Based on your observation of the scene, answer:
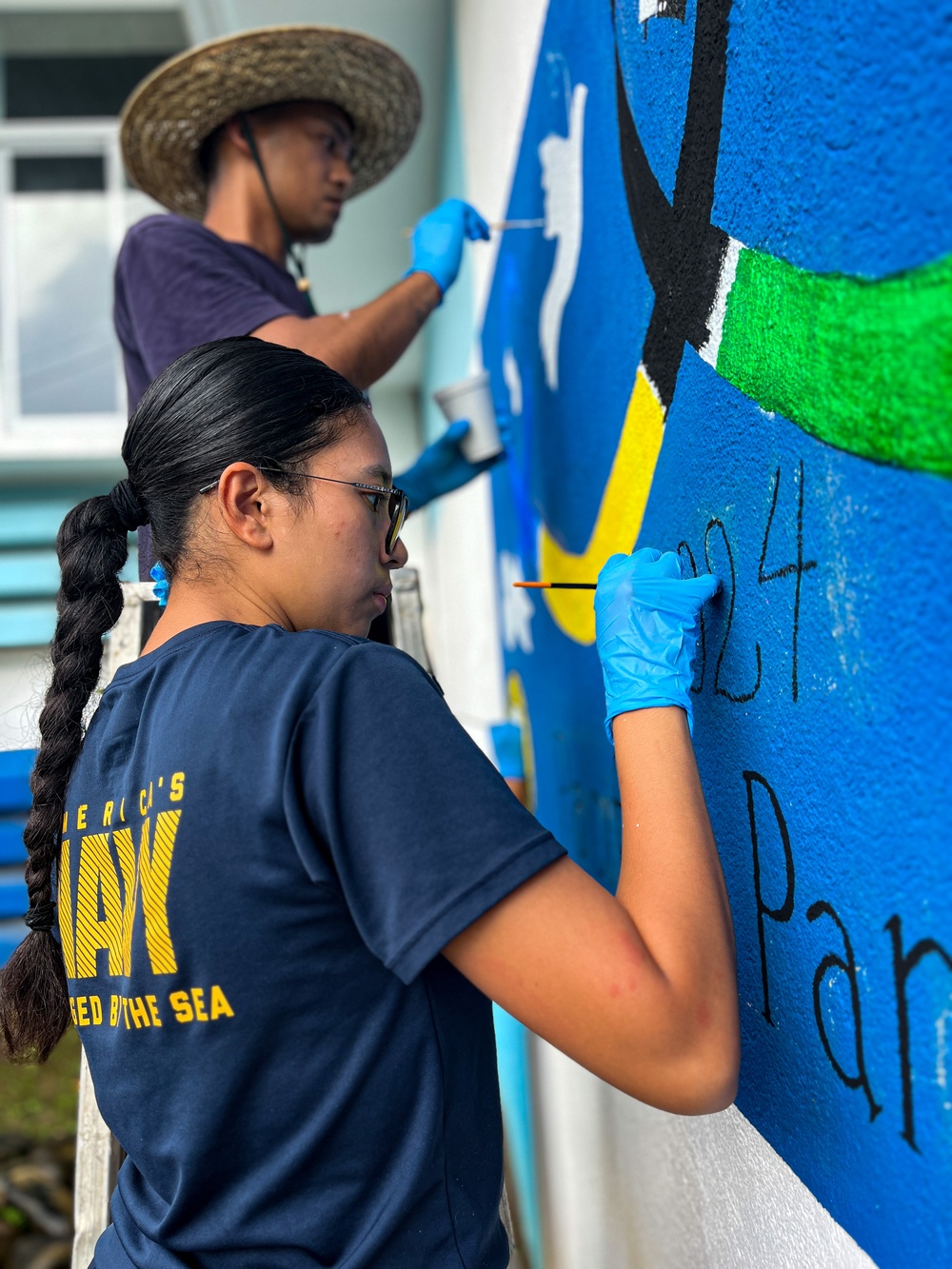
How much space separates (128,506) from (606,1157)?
1.47 metres

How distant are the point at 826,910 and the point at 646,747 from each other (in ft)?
0.74

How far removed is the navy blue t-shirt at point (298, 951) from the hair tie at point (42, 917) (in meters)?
0.21

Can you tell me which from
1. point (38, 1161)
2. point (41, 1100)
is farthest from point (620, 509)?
point (41, 1100)

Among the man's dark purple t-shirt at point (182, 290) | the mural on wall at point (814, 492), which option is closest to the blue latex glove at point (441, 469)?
the man's dark purple t-shirt at point (182, 290)

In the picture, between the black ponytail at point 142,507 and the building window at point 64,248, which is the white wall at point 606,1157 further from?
the building window at point 64,248

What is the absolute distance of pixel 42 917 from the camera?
1241 mm

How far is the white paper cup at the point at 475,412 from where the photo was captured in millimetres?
2367

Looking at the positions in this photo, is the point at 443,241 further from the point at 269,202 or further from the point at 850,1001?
the point at 850,1001

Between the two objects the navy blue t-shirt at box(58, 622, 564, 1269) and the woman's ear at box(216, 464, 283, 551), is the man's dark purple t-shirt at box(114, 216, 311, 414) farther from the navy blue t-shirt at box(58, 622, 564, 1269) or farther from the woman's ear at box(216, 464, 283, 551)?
the navy blue t-shirt at box(58, 622, 564, 1269)

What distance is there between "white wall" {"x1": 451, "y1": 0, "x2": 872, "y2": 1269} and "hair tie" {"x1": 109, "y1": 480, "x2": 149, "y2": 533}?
0.95 metres

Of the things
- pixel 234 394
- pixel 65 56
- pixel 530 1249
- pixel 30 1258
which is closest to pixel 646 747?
pixel 234 394

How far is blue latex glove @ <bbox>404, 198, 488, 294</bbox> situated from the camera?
81.1 inches

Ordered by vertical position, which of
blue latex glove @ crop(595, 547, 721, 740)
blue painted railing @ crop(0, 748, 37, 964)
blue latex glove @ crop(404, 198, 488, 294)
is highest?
blue latex glove @ crop(404, 198, 488, 294)

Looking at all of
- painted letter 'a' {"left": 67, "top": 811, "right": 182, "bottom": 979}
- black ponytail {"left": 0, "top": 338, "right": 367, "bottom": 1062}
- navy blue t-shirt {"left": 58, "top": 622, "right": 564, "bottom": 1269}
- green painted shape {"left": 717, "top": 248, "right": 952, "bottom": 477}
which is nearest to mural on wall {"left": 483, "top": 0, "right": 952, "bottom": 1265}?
green painted shape {"left": 717, "top": 248, "right": 952, "bottom": 477}
